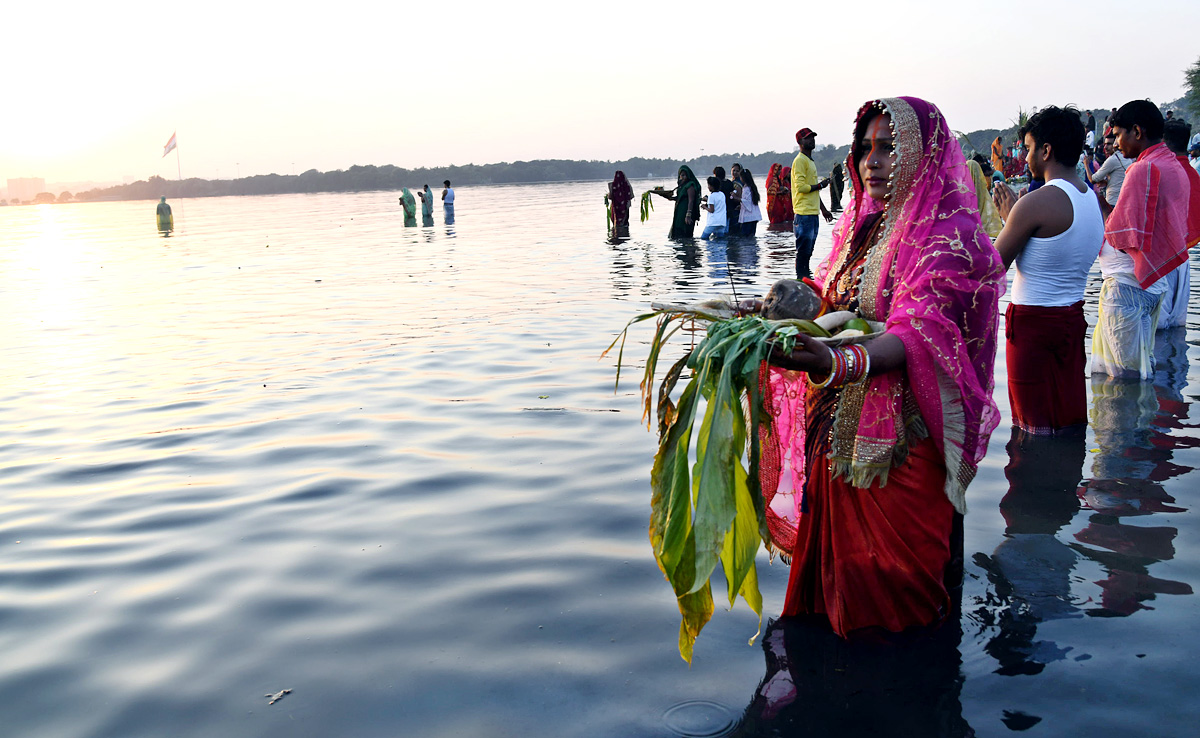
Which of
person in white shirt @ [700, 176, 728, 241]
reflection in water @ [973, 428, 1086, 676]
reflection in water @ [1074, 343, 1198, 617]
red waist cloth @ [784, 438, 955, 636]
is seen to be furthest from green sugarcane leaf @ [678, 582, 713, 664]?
person in white shirt @ [700, 176, 728, 241]

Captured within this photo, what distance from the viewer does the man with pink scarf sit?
20.3 feet

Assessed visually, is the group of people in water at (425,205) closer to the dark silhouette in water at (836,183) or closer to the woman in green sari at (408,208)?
the woman in green sari at (408,208)

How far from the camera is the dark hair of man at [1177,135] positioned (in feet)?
22.3

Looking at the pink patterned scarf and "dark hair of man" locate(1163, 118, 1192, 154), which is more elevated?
"dark hair of man" locate(1163, 118, 1192, 154)

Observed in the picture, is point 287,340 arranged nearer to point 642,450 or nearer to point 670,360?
point 670,360

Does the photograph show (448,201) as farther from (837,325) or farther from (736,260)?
(837,325)

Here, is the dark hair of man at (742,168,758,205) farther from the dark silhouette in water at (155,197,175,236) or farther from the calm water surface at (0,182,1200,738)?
the dark silhouette in water at (155,197,175,236)

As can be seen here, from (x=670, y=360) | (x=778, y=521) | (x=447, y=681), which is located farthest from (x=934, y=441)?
(x=670, y=360)

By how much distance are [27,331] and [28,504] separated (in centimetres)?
821

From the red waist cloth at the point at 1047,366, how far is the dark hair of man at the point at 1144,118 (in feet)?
6.40

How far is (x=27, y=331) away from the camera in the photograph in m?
12.1

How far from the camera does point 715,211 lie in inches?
795

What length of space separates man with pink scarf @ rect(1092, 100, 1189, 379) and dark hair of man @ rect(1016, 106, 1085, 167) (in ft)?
5.65

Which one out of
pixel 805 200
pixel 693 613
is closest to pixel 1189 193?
pixel 693 613
